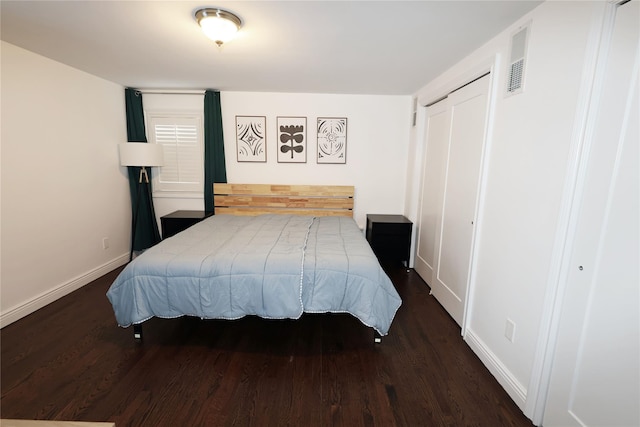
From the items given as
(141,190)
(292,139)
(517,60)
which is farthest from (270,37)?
(141,190)

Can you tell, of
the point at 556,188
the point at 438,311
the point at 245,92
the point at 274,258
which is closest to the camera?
the point at 556,188

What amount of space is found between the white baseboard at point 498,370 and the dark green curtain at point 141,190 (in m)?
4.10

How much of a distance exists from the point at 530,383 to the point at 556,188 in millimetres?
1113

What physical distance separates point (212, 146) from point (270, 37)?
211cm

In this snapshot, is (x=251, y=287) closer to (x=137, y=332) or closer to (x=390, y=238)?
(x=137, y=332)

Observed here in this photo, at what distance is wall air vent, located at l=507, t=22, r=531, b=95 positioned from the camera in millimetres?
1681

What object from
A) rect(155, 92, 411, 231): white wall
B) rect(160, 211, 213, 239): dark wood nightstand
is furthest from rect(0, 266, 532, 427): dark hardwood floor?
rect(155, 92, 411, 231): white wall

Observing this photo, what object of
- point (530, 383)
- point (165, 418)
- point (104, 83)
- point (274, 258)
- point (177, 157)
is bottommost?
point (165, 418)

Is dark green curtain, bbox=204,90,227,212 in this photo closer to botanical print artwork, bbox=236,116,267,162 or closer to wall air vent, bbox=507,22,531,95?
botanical print artwork, bbox=236,116,267,162

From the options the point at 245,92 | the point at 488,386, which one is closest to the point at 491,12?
the point at 488,386

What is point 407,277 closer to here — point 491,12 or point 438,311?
point 438,311

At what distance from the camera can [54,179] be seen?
8.93ft

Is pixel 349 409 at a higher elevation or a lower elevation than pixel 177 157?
lower

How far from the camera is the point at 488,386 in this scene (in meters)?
1.79
